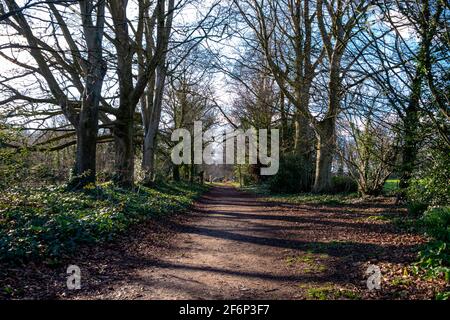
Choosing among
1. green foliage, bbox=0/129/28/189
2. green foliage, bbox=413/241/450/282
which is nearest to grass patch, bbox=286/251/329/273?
green foliage, bbox=413/241/450/282

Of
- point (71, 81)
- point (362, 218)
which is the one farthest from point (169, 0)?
point (362, 218)

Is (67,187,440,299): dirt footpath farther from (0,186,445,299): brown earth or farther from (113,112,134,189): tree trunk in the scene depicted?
(113,112,134,189): tree trunk

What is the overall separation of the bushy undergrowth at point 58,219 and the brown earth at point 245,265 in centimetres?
34

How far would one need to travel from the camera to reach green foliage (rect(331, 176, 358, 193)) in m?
17.0

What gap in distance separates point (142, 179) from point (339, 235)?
36.0 ft

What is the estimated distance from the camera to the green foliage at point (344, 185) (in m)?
17.0

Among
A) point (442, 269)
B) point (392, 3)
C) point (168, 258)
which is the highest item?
point (392, 3)

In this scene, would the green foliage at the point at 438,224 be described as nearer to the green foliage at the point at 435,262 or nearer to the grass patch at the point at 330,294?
the green foliage at the point at 435,262

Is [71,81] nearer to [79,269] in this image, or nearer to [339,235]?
[79,269]

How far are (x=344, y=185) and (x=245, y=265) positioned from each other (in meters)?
13.4

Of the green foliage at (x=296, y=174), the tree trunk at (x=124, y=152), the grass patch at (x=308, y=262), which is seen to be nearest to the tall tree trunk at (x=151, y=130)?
the tree trunk at (x=124, y=152)

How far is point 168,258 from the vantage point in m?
6.07

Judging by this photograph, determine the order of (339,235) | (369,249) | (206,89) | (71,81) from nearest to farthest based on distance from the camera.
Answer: (369,249) < (339,235) < (71,81) < (206,89)

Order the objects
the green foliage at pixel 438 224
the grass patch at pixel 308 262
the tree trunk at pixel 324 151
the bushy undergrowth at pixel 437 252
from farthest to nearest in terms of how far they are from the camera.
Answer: the tree trunk at pixel 324 151 < the green foliage at pixel 438 224 < the grass patch at pixel 308 262 < the bushy undergrowth at pixel 437 252
